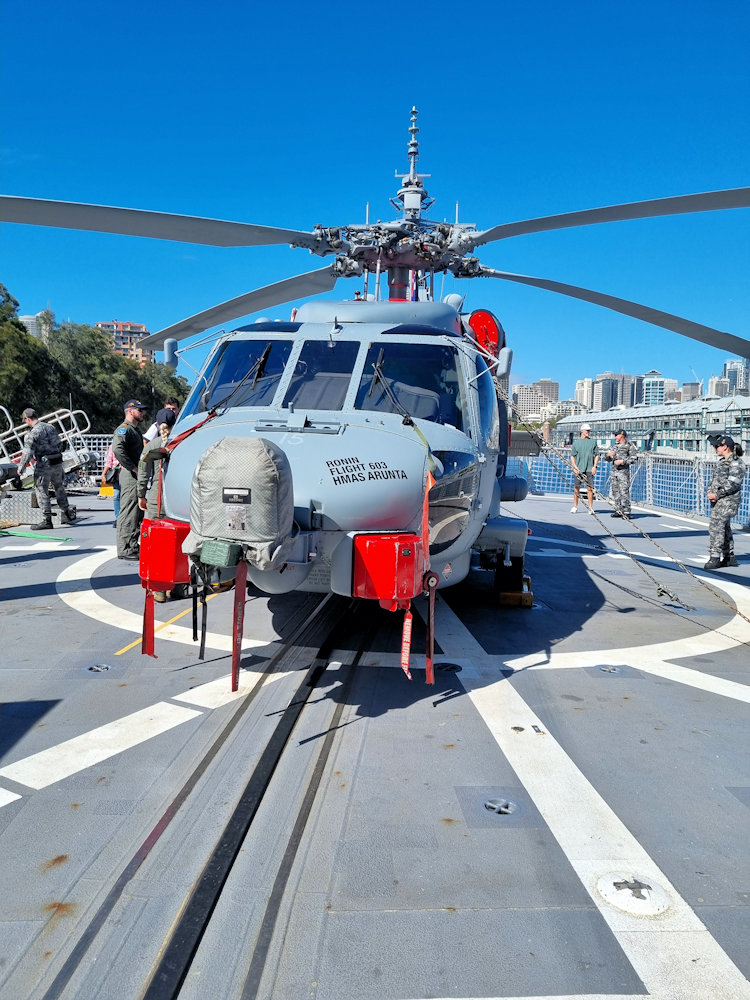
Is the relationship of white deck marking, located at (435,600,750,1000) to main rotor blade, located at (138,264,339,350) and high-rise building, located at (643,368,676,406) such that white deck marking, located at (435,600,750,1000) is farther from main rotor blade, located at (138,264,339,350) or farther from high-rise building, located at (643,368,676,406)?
high-rise building, located at (643,368,676,406)

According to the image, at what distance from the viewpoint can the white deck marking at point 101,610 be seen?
5.57 metres

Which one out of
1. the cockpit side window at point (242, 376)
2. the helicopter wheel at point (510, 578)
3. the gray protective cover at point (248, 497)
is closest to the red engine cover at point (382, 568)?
the gray protective cover at point (248, 497)

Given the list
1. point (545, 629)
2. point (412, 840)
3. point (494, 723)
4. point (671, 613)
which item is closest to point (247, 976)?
point (412, 840)

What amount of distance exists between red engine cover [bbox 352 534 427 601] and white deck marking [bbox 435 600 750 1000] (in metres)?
1.04

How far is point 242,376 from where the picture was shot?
542cm

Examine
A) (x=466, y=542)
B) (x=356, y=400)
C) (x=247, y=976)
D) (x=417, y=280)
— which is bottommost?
(x=247, y=976)

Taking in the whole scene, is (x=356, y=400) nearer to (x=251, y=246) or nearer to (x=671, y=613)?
(x=251, y=246)

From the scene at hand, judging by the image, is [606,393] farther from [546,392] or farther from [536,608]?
[536,608]

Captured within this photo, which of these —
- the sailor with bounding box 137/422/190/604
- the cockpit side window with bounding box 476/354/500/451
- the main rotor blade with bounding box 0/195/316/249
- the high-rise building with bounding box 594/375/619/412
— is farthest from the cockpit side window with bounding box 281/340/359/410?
the high-rise building with bounding box 594/375/619/412

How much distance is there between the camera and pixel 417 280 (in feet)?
27.5

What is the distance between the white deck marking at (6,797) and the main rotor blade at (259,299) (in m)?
5.97

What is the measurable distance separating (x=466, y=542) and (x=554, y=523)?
29.0ft

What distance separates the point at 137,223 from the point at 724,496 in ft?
26.5

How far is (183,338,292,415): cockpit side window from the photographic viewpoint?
5191 mm
